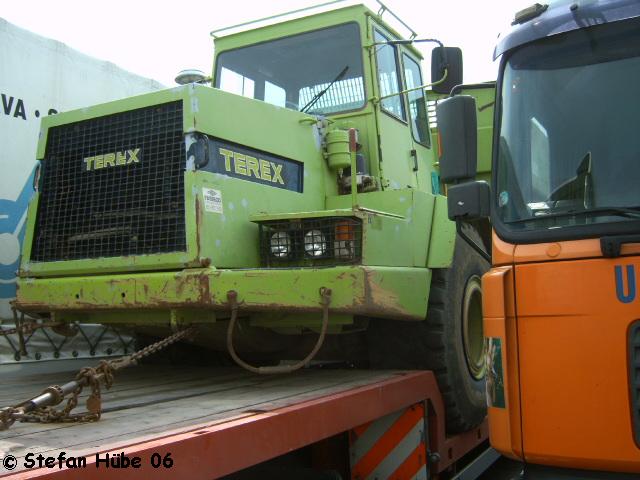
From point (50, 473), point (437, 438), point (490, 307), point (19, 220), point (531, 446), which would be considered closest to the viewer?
point (50, 473)

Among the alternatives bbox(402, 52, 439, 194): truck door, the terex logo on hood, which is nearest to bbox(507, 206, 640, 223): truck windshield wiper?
the terex logo on hood

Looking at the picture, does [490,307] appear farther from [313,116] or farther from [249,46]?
[249,46]

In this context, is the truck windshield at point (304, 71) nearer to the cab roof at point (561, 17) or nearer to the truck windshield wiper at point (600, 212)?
the cab roof at point (561, 17)

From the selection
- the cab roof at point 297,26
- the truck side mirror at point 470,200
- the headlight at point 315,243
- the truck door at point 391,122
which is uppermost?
the cab roof at point 297,26

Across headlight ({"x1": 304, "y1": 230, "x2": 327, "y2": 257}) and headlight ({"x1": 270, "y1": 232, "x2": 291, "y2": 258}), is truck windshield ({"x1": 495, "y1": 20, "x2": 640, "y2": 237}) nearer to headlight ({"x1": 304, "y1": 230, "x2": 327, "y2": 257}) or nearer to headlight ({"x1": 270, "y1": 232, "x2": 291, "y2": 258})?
headlight ({"x1": 304, "y1": 230, "x2": 327, "y2": 257})

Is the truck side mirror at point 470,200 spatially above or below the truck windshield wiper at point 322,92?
below

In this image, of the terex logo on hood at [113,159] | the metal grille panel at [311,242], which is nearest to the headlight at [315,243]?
the metal grille panel at [311,242]

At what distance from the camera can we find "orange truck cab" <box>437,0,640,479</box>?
2.59m

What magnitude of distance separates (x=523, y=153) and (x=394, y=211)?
120 cm

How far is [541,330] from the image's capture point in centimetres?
275

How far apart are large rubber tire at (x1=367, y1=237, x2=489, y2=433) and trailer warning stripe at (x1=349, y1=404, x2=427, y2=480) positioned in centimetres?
51

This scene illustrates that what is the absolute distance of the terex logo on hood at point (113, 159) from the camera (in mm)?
3770

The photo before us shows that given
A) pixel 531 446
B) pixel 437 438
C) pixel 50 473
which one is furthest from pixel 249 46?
pixel 50 473

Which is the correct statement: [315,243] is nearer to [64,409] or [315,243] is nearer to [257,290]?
[257,290]
